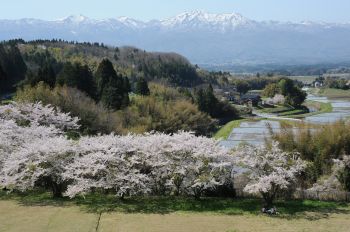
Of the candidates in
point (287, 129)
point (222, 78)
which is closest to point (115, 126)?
point (287, 129)

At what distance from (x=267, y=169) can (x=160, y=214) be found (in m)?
4.97

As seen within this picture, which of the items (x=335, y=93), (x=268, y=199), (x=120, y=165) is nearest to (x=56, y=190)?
(x=120, y=165)

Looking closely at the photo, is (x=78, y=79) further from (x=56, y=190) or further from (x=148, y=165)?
(x=148, y=165)

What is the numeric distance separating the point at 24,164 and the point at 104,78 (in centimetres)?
3245

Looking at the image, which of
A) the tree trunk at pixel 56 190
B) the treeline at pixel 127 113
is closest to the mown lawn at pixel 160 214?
the tree trunk at pixel 56 190

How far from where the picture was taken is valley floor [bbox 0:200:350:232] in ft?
54.4

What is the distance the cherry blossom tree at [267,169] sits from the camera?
19.5 meters

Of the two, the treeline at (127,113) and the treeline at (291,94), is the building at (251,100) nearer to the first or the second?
the treeline at (291,94)

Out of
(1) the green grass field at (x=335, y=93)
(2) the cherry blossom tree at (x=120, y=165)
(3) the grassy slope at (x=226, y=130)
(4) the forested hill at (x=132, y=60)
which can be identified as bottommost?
(1) the green grass field at (x=335, y=93)

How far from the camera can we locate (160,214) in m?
18.7

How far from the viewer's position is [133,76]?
332 feet

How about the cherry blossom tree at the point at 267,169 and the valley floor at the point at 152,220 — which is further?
the cherry blossom tree at the point at 267,169

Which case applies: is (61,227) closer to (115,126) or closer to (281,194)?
(281,194)

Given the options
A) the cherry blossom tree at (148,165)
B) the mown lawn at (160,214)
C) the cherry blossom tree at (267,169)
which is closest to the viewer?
the mown lawn at (160,214)
